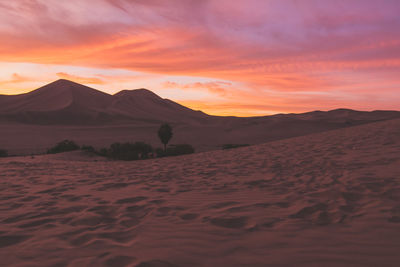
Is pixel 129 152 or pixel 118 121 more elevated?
pixel 118 121

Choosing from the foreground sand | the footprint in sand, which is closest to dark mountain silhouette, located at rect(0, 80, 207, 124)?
the foreground sand

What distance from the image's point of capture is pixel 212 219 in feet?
11.8

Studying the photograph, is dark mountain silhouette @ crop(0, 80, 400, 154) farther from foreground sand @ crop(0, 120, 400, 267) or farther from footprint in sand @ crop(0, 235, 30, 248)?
footprint in sand @ crop(0, 235, 30, 248)

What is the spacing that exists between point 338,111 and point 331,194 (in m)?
94.9

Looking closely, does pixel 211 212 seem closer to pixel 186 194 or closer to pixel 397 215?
pixel 186 194

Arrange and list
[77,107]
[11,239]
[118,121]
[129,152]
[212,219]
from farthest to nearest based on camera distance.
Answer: [77,107], [118,121], [129,152], [212,219], [11,239]

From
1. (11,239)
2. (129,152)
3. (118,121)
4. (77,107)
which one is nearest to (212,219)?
(11,239)

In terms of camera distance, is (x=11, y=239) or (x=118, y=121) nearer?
(x=11, y=239)

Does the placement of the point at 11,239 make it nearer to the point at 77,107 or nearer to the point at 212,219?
the point at 212,219

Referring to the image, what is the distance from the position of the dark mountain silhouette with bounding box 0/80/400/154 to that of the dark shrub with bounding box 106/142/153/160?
1207 cm

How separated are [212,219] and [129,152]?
45.8ft

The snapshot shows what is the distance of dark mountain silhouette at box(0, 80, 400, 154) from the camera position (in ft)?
132

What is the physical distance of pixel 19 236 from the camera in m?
3.22

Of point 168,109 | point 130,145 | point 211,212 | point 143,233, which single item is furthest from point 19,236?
point 168,109
